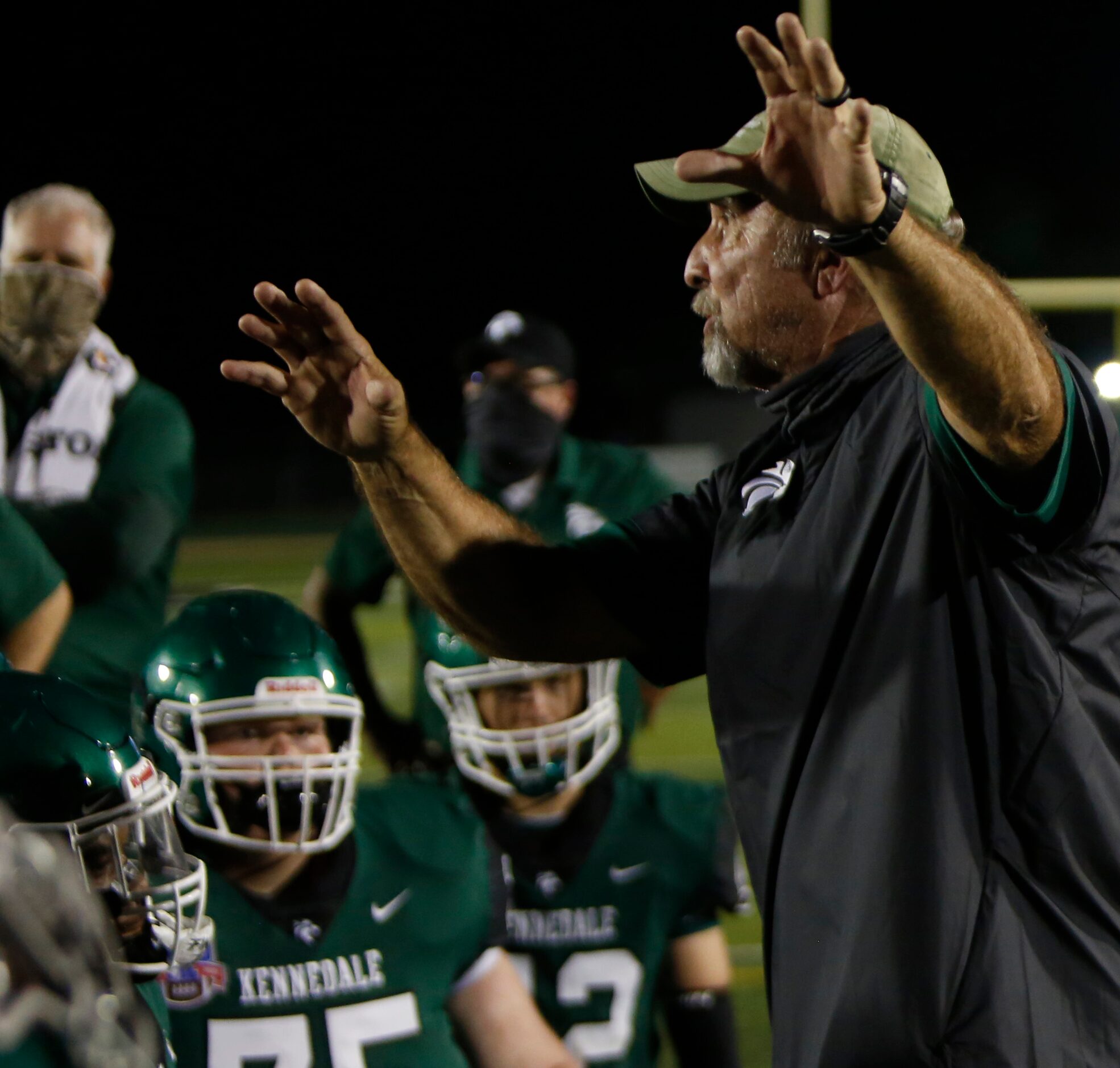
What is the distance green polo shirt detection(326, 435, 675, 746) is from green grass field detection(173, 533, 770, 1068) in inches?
37.2

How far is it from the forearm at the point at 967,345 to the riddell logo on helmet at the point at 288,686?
1298mm

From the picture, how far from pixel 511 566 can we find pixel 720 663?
0.37 m

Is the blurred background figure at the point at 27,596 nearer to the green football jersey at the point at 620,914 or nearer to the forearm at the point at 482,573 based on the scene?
the green football jersey at the point at 620,914

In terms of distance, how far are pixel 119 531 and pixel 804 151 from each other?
234cm

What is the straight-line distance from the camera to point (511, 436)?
416cm

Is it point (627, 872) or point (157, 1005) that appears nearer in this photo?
point (157, 1005)

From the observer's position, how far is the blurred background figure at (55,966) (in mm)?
1067

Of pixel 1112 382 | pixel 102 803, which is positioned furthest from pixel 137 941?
pixel 1112 382

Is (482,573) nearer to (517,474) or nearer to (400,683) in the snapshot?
(517,474)

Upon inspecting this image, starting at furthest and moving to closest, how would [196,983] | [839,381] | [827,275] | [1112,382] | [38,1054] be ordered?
[1112,382] < [196,983] < [827,275] < [839,381] < [38,1054]

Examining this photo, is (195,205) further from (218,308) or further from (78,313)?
(78,313)

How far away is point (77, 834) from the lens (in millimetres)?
1608

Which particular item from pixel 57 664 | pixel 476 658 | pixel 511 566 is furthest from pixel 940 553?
pixel 57 664

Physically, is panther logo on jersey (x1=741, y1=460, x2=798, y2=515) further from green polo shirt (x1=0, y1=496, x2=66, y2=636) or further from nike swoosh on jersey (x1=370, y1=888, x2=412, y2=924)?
green polo shirt (x1=0, y1=496, x2=66, y2=636)
